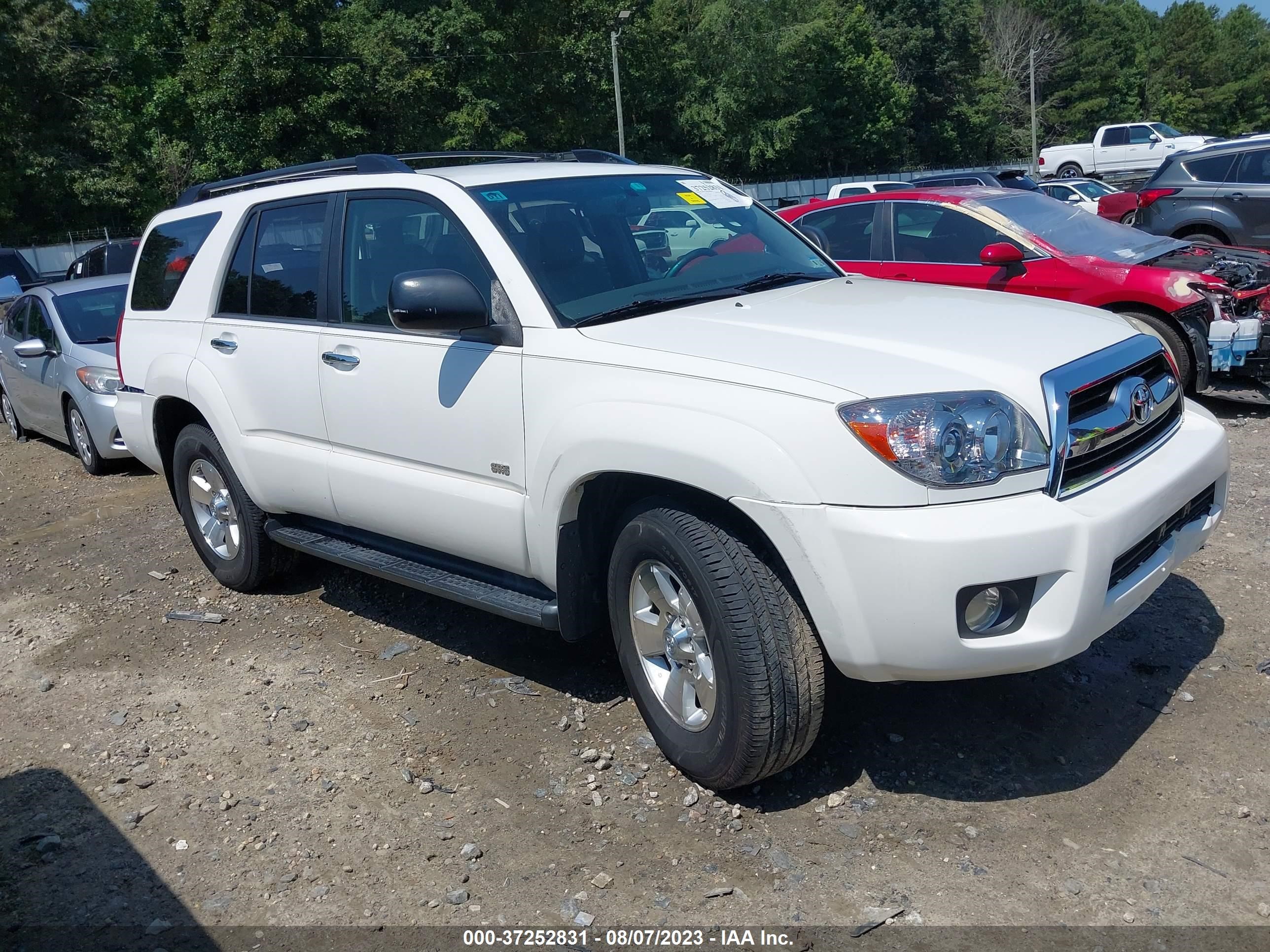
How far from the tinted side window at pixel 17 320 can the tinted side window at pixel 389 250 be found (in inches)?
278

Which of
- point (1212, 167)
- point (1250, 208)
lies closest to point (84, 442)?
point (1250, 208)

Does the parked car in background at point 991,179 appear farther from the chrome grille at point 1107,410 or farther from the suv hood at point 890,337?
the chrome grille at point 1107,410

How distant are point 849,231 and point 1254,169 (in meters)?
5.95

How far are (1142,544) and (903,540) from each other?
935 millimetres

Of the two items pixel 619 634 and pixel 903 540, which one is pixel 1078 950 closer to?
pixel 903 540

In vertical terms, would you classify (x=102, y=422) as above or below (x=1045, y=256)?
below

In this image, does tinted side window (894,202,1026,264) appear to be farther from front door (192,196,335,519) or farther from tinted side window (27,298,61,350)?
tinted side window (27,298,61,350)

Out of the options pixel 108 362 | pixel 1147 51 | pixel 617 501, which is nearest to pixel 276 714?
pixel 617 501

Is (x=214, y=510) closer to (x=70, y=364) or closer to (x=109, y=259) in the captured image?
(x=70, y=364)

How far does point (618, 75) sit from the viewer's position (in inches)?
1544

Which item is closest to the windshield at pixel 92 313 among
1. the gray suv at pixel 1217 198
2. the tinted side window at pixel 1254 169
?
the gray suv at pixel 1217 198

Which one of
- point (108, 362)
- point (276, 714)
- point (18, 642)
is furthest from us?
point (108, 362)

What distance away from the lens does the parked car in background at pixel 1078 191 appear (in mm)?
23422

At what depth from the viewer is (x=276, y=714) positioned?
4.39 metres
